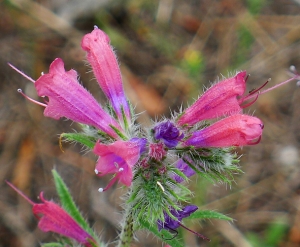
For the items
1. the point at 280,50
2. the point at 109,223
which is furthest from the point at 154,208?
the point at 280,50

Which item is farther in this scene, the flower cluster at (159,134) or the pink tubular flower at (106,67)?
the pink tubular flower at (106,67)

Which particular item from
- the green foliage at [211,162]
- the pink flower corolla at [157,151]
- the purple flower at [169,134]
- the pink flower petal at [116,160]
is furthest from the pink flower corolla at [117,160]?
the green foliage at [211,162]

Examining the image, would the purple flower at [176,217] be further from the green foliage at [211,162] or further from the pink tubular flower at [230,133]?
the pink tubular flower at [230,133]

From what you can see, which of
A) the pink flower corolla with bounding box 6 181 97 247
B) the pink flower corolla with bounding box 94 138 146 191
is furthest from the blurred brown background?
the pink flower corolla with bounding box 94 138 146 191

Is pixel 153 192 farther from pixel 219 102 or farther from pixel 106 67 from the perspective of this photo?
pixel 106 67

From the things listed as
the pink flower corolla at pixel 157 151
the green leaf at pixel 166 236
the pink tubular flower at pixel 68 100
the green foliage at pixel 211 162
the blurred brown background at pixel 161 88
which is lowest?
the blurred brown background at pixel 161 88

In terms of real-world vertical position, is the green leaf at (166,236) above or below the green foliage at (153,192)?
below

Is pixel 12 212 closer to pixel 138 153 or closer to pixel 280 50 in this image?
pixel 138 153
